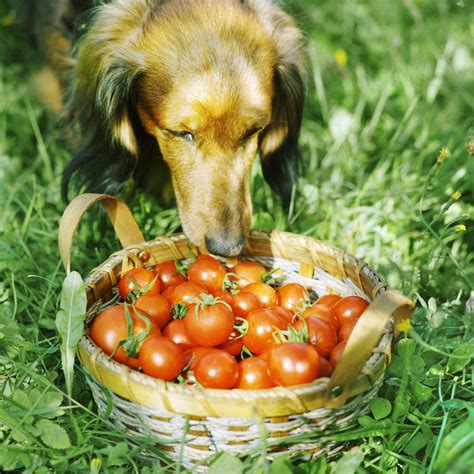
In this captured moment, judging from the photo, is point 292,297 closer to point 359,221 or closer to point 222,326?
point 222,326

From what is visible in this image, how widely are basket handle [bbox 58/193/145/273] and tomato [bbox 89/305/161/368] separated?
0.17 meters

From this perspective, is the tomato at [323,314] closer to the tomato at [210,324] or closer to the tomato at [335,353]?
the tomato at [335,353]

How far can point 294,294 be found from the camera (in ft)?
6.71

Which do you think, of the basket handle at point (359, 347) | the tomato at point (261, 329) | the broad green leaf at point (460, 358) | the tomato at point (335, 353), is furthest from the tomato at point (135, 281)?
the broad green leaf at point (460, 358)

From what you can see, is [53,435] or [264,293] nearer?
[53,435]

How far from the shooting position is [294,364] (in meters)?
1.56

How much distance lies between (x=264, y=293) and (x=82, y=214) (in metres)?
0.62

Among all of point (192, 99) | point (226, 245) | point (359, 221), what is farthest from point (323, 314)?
point (359, 221)

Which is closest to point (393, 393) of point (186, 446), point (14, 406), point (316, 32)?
point (186, 446)

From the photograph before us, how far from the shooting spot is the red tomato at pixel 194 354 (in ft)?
5.61

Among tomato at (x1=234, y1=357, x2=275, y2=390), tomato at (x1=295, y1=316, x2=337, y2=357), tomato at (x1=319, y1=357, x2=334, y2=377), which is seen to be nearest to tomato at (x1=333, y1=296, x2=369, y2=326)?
tomato at (x1=295, y1=316, x2=337, y2=357)

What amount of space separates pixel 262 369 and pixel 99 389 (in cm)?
42

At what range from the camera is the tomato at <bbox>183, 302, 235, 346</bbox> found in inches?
69.1

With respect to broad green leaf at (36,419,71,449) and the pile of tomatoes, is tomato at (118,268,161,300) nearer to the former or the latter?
the pile of tomatoes
